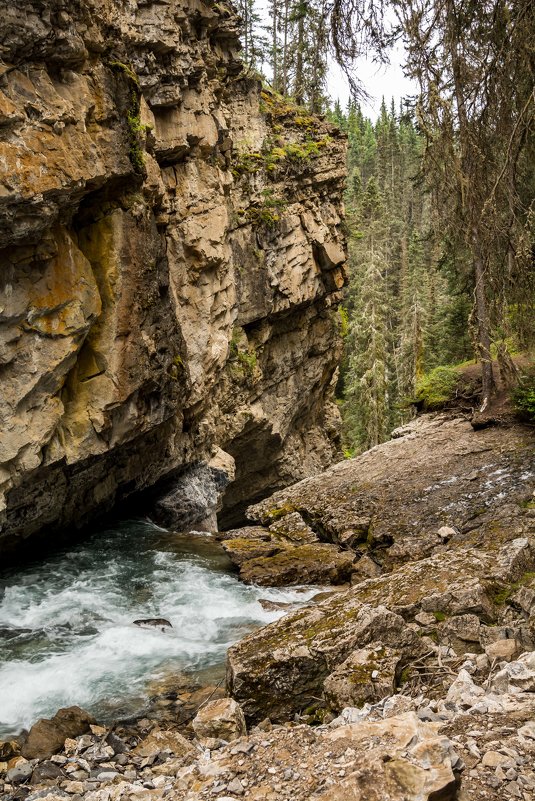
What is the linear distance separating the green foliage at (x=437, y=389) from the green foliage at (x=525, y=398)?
146 inches

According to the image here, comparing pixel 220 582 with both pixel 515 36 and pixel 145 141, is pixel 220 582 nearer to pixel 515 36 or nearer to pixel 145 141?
pixel 145 141

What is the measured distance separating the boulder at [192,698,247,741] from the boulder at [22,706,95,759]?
1.68m

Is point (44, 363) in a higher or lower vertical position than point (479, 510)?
higher

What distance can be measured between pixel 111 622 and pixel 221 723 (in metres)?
5.12

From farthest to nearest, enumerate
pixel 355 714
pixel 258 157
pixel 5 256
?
pixel 258 157 < pixel 5 256 < pixel 355 714

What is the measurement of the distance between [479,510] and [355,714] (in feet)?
27.1

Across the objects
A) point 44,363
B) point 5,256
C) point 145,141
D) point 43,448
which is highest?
point 145,141

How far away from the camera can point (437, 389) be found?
2033 centimetres

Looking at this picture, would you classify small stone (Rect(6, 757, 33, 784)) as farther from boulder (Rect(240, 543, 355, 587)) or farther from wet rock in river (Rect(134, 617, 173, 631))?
boulder (Rect(240, 543, 355, 587))

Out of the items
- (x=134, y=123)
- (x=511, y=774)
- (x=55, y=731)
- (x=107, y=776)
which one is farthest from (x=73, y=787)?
(x=134, y=123)

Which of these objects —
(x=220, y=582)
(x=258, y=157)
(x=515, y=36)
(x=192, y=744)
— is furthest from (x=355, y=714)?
(x=258, y=157)

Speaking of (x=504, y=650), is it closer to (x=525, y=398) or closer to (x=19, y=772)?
(x=19, y=772)

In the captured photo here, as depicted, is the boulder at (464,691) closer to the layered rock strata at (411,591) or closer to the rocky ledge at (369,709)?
the rocky ledge at (369,709)

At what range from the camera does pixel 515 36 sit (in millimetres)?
4711
